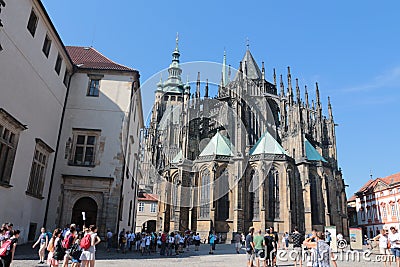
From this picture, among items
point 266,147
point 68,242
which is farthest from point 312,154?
point 68,242

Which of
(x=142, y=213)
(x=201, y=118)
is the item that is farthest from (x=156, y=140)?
(x=201, y=118)

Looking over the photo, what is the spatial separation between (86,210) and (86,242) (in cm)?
1106

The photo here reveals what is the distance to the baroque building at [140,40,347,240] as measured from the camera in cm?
3475

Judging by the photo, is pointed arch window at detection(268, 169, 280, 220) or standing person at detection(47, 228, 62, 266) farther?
pointed arch window at detection(268, 169, 280, 220)

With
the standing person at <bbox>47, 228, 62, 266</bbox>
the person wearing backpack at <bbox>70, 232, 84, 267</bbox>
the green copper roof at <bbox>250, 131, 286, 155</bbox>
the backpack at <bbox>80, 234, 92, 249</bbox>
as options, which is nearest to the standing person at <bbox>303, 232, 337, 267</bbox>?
the backpack at <bbox>80, 234, 92, 249</bbox>

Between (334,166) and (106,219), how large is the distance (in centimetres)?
3333

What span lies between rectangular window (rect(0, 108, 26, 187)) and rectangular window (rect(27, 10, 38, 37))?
474 centimetres

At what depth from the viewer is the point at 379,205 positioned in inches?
1980

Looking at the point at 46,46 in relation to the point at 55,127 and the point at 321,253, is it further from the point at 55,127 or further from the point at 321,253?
the point at 321,253

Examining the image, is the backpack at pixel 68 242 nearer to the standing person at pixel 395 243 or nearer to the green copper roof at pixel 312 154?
the standing person at pixel 395 243

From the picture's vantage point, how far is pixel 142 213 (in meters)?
49.5

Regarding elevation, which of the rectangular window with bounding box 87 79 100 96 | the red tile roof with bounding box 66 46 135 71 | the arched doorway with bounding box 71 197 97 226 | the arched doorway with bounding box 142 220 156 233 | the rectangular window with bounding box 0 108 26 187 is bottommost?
the arched doorway with bounding box 142 220 156 233

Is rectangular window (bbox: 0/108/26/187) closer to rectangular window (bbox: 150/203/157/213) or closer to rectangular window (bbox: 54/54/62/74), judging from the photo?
rectangular window (bbox: 54/54/62/74)

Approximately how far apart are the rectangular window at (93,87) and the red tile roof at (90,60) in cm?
87
